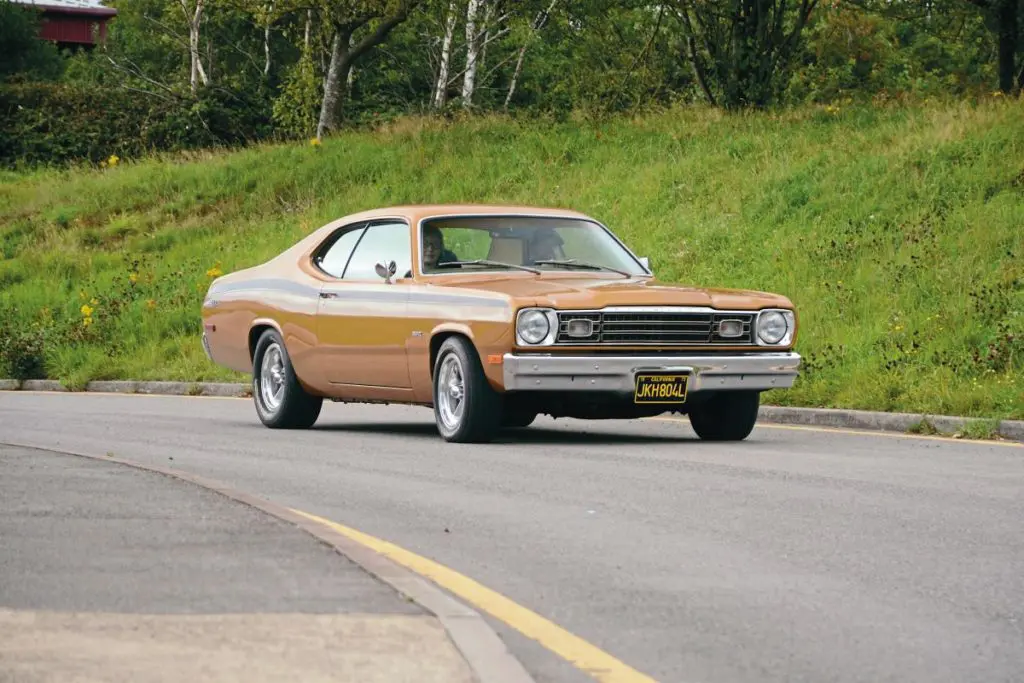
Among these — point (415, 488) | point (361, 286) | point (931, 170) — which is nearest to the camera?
point (415, 488)

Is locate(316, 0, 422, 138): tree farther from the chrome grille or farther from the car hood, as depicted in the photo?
the chrome grille

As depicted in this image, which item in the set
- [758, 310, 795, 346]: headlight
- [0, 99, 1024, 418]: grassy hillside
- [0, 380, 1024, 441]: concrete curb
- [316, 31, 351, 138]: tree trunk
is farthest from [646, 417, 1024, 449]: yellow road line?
[316, 31, 351, 138]: tree trunk

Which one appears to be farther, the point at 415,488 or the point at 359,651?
the point at 415,488

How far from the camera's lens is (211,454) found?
12.4 m

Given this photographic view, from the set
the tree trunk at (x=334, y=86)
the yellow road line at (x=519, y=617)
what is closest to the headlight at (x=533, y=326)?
the yellow road line at (x=519, y=617)

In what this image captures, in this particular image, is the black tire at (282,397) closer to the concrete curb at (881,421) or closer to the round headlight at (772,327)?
the round headlight at (772,327)

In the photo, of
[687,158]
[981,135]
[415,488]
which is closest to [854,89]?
[687,158]

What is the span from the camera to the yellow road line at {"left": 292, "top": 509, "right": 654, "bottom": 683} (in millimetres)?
5430

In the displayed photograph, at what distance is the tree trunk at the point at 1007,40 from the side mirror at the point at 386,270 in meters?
18.9

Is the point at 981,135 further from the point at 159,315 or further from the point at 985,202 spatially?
the point at 159,315

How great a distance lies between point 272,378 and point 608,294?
12.4 feet

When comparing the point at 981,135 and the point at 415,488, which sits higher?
the point at 981,135

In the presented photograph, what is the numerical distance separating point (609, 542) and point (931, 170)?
51.4ft

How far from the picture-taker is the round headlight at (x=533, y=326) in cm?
1200
